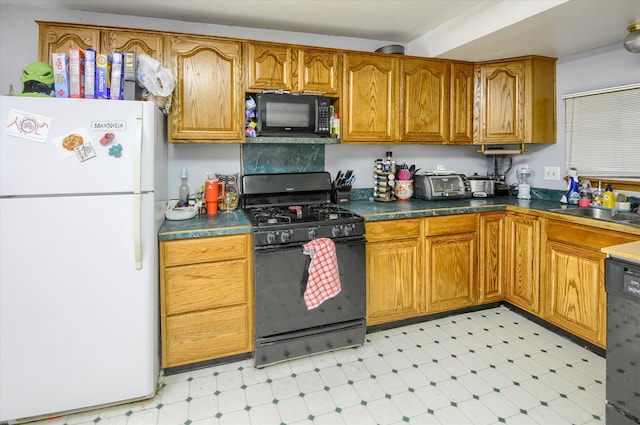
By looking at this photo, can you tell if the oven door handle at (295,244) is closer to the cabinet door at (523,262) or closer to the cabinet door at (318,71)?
the cabinet door at (318,71)

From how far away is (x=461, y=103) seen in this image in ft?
10.5

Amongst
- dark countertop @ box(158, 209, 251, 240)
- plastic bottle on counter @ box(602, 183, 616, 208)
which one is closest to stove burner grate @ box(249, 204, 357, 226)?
dark countertop @ box(158, 209, 251, 240)

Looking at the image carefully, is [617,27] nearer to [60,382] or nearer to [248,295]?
[248,295]

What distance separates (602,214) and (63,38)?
3796 millimetres

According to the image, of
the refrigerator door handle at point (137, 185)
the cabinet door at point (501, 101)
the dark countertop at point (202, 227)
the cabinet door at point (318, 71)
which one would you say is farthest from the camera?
the cabinet door at point (501, 101)

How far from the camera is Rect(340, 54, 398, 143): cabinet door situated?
2.82 m

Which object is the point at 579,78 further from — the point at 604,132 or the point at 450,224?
the point at 450,224

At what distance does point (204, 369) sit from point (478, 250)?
2.23 m

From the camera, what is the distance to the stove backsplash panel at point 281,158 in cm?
288

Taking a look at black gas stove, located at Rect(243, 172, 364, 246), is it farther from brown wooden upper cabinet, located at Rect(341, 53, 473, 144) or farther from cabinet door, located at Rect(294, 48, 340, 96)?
cabinet door, located at Rect(294, 48, 340, 96)

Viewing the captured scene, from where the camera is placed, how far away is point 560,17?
7.32 ft

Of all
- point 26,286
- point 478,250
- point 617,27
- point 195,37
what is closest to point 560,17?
point 617,27

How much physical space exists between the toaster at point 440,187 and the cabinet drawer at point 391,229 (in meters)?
0.51

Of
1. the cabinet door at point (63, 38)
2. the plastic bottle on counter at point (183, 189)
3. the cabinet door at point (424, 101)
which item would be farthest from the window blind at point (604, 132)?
the cabinet door at point (63, 38)
